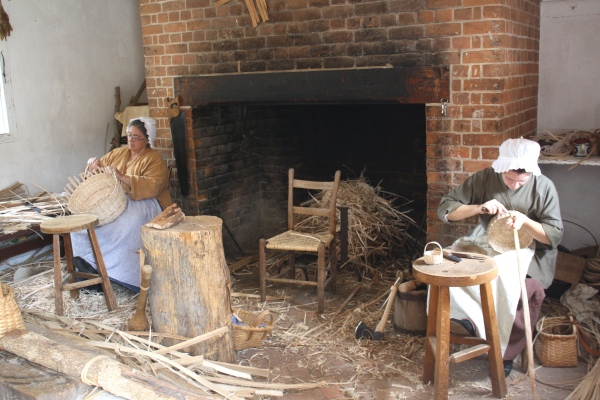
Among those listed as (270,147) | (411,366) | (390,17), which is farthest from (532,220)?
(270,147)

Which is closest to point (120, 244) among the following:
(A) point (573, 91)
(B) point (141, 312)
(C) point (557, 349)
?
(B) point (141, 312)

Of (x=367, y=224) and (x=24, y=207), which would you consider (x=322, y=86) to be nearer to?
(x=367, y=224)

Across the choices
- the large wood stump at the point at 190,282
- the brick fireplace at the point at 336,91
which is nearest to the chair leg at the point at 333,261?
the brick fireplace at the point at 336,91

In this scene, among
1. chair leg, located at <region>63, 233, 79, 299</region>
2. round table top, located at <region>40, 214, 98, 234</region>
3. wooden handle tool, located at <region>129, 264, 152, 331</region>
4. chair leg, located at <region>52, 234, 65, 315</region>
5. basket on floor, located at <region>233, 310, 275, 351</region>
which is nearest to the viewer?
wooden handle tool, located at <region>129, 264, 152, 331</region>

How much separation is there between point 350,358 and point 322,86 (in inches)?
81.5

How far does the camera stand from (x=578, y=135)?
4.71 metres

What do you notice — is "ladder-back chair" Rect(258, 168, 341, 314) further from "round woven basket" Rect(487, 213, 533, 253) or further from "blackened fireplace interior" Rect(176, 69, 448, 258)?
"round woven basket" Rect(487, 213, 533, 253)

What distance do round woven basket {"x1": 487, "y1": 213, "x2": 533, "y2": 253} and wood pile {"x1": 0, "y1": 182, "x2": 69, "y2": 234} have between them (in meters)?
3.54

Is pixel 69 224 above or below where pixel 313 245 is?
above

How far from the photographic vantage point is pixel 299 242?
493 centimetres

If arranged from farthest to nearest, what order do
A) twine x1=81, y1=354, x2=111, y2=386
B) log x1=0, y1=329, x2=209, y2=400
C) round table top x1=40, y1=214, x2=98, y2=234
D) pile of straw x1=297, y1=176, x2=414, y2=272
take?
1. pile of straw x1=297, y1=176, x2=414, y2=272
2. round table top x1=40, y1=214, x2=98, y2=234
3. twine x1=81, y1=354, x2=111, y2=386
4. log x1=0, y1=329, x2=209, y2=400

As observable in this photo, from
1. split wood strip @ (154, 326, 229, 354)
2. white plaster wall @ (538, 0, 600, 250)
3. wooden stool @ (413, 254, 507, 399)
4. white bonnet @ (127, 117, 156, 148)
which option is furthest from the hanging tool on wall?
white plaster wall @ (538, 0, 600, 250)

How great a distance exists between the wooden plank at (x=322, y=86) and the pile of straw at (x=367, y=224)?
45.7 inches

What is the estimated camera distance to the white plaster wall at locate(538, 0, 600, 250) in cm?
492
